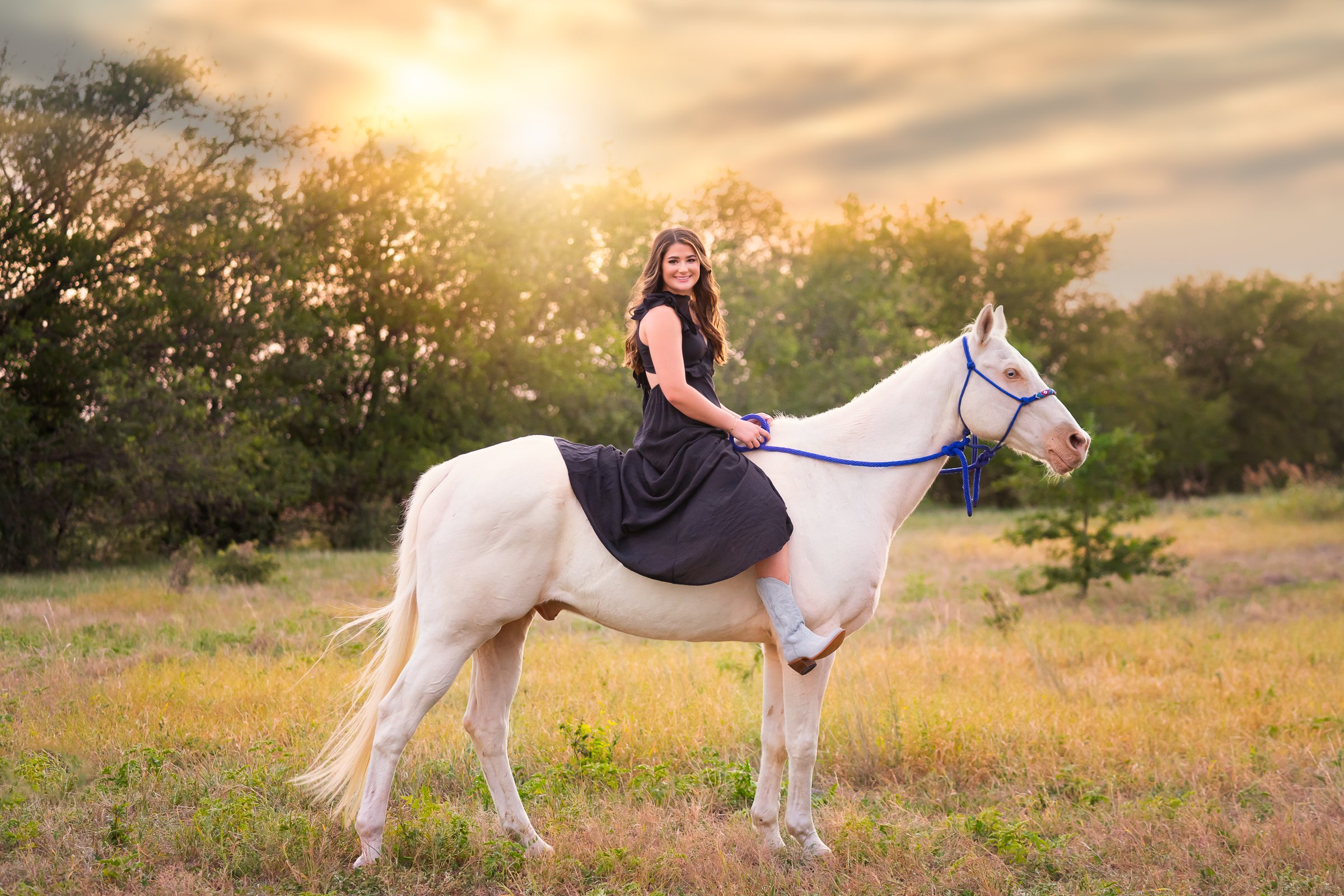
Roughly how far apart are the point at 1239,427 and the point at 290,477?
4236 centimetres

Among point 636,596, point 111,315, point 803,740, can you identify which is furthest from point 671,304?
point 111,315

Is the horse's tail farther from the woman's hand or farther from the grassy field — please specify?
the woman's hand

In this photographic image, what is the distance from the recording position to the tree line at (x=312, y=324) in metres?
15.2

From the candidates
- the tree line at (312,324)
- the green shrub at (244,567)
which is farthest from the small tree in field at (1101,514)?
the green shrub at (244,567)

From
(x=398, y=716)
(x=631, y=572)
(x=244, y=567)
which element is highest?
(x=631, y=572)

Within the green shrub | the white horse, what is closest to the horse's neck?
the white horse

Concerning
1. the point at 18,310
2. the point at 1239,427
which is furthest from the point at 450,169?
the point at 1239,427

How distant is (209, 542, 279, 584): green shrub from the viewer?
1292 cm

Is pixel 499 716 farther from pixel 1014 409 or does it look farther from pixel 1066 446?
pixel 1066 446

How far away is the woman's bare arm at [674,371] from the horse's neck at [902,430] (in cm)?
44

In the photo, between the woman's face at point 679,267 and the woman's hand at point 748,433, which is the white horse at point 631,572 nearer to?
the woman's hand at point 748,433

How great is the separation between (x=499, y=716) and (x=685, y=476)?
5.22 feet

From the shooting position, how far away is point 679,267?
4586 millimetres

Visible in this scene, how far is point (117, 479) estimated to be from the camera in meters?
15.1
